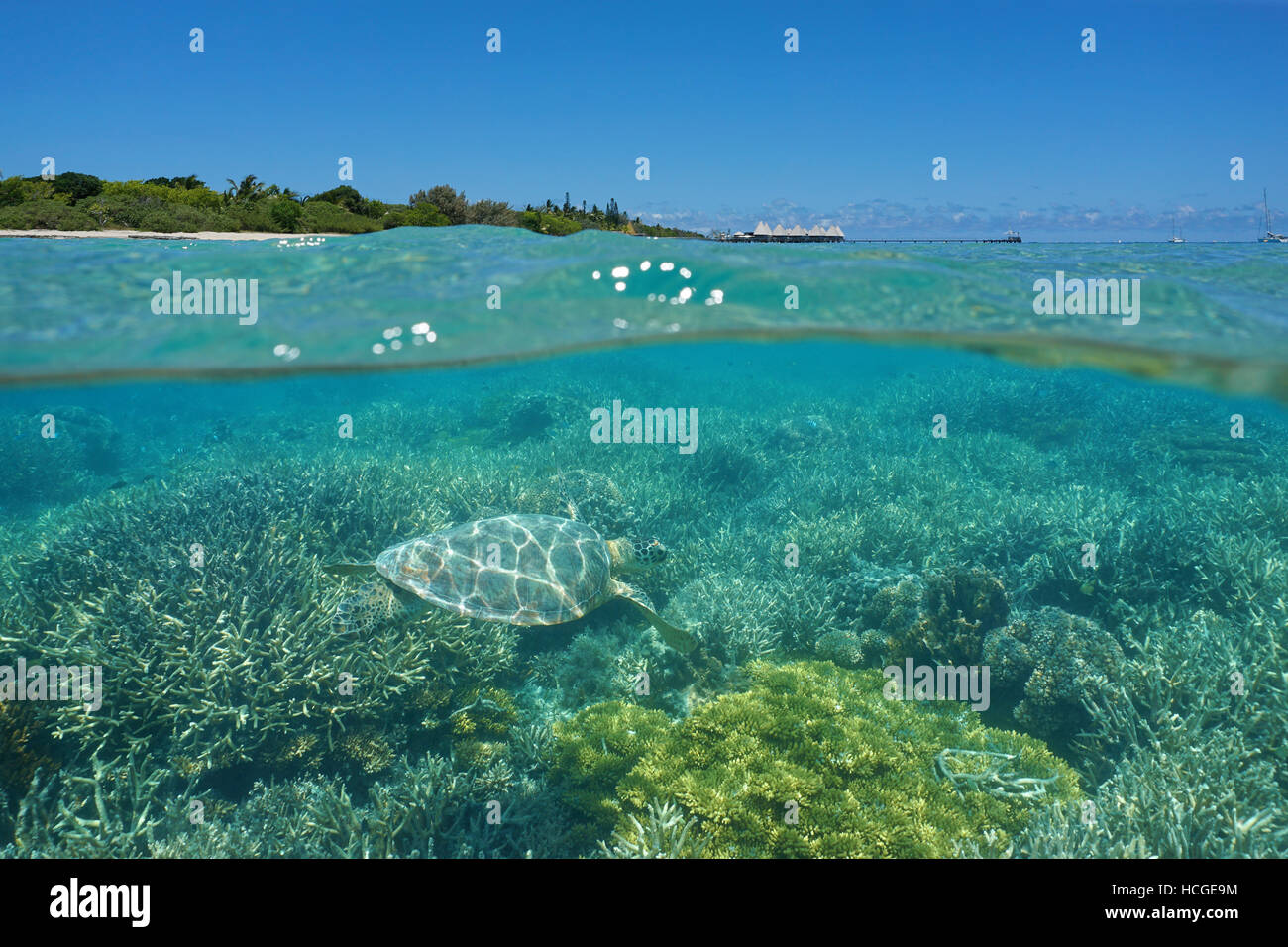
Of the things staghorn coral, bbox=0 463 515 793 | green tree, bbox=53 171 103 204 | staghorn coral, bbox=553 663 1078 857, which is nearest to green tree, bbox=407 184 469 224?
green tree, bbox=53 171 103 204


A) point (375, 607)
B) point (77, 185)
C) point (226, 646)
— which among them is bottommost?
point (226, 646)

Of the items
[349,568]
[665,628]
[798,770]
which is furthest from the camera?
[349,568]

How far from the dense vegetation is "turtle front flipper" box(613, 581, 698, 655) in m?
9.49

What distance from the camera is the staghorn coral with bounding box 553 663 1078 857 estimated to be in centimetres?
492

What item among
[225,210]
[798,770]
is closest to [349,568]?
[798,770]

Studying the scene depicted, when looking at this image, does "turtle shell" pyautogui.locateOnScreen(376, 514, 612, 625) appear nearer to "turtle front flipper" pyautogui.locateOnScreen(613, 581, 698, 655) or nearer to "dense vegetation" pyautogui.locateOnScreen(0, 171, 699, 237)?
"turtle front flipper" pyautogui.locateOnScreen(613, 581, 698, 655)

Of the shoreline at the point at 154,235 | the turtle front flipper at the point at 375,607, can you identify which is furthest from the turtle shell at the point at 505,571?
the shoreline at the point at 154,235

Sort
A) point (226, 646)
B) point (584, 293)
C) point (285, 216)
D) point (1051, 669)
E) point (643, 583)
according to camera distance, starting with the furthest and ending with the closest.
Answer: point (285, 216), point (584, 293), point (643, 583), point (1051, 669), point (226, 646)

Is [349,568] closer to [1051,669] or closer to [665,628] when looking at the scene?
[665,628]

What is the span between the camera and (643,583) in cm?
946

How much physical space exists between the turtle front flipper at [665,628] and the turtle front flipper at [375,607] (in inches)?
97.2

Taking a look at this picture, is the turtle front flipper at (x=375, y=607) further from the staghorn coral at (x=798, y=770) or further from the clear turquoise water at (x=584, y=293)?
the clear turquoise water at (x=584, y=293)

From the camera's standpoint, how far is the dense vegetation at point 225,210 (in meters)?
13.6

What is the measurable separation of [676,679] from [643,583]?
6.28 feet
